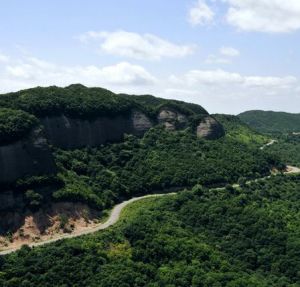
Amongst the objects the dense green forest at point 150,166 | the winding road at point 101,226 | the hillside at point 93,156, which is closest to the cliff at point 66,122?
the hillside at point 93,156

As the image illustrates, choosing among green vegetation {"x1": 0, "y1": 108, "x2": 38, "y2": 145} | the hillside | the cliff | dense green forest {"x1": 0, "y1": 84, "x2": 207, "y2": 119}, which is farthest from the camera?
dense green forest {"x1": 0, "y1": 84, "x2": 207, "y2": 119}

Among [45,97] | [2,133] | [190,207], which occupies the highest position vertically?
[45,97]

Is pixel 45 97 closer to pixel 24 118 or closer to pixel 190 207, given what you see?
pixel 24 118

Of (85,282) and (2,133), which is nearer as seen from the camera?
(85,282)

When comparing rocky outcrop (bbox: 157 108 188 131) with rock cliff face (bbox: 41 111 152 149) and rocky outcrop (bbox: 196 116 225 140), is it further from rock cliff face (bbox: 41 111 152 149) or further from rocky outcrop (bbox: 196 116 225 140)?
rock cliff face (bbox: 41 111 152 149)

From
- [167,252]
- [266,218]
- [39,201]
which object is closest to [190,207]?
[266,218]

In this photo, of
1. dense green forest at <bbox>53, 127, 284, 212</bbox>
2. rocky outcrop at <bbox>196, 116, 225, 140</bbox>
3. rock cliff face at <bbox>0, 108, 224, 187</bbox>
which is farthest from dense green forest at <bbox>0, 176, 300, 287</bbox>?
rocky outcrop at <bbox>196, 116, 225, 140</bbox>

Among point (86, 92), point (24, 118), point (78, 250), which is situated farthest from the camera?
point (86, 92)

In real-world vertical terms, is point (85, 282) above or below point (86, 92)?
below
